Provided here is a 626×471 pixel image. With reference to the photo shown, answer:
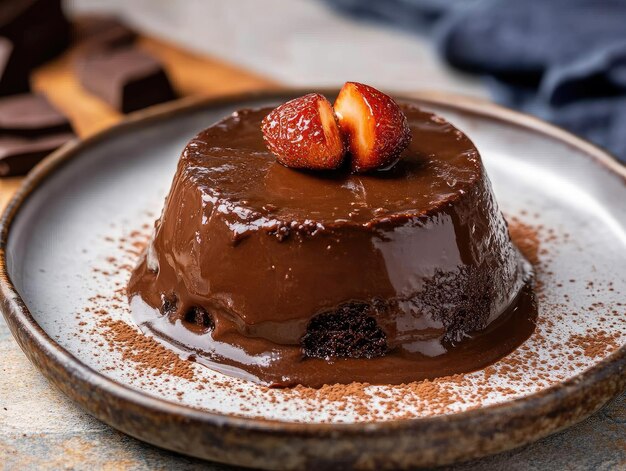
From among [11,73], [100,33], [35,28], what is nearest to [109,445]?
[11,73]

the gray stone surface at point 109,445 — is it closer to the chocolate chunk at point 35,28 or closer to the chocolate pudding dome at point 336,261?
the chocolate pudding dome at point 336,261

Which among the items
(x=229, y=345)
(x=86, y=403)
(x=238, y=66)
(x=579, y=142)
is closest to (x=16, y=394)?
(x=86, y=403)

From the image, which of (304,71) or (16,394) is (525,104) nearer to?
(304,71)

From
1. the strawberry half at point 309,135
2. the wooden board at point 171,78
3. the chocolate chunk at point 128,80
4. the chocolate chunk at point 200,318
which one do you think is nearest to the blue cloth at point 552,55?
the wooden board at point 171,78

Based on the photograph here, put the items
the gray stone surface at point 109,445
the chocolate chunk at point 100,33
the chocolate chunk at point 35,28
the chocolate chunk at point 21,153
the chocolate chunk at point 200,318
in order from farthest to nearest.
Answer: the chocolate chunk at point 100,33 → the chocolate chunk at point 35,28 → the chocolate chunk at point 21,153 → the chocolate chunk at point 200,318 → the gray stone surface at point 109,445

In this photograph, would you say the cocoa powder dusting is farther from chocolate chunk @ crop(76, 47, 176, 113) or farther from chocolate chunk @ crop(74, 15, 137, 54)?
chocolate chunk @ crop(74, 15, 137, 54)

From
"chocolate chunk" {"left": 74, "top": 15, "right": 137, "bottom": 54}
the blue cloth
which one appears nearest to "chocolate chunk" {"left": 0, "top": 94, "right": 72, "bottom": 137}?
"chocolate chunk" {"left": 74, "top": 15, "right": 137, "bottom": 54}
